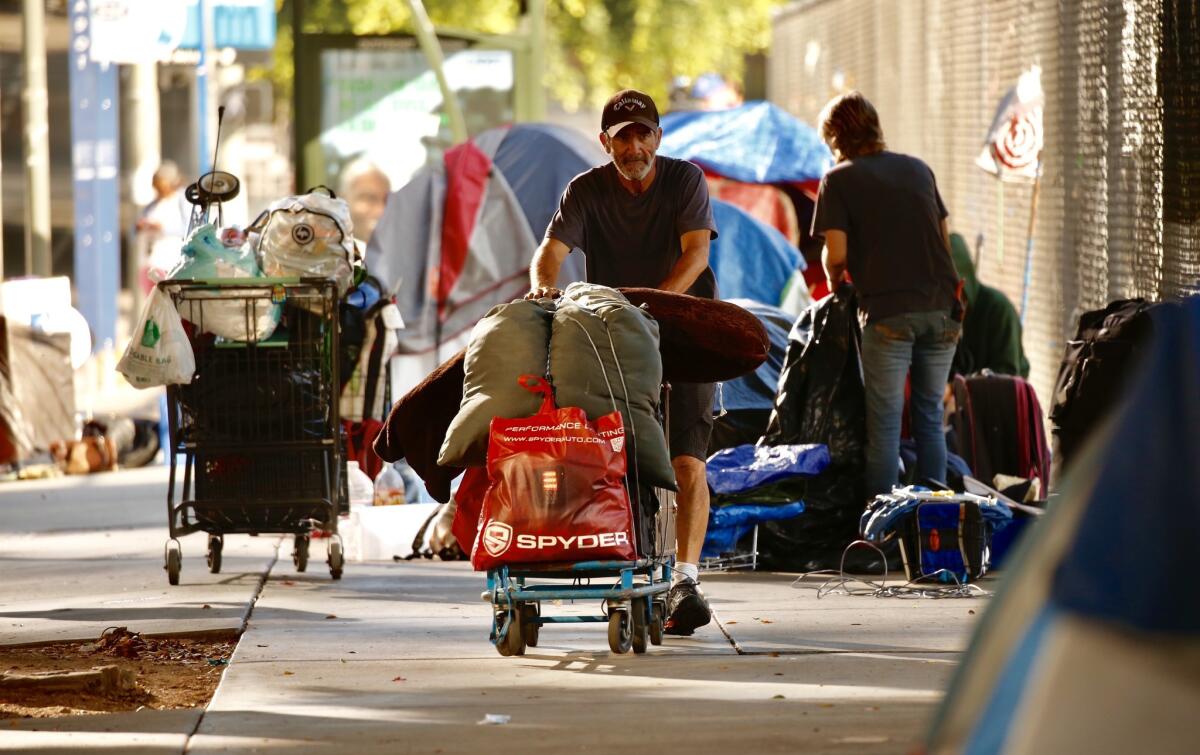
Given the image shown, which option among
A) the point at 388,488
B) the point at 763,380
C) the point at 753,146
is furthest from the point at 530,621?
the point at 753,146

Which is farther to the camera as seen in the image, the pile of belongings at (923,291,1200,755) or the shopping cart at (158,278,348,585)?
the shopping cart at (158,278,348,585)

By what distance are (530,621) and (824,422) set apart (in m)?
3.15

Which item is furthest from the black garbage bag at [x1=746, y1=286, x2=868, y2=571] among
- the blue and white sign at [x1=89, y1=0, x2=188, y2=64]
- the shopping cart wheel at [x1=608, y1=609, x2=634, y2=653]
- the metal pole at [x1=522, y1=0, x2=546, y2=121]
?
the blue and white sign at [x1=89, y1=0, x2=188, y2=64]

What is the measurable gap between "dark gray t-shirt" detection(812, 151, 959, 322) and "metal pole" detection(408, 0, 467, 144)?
7121 millimetres

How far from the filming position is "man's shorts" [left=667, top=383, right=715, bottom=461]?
7.16 metres

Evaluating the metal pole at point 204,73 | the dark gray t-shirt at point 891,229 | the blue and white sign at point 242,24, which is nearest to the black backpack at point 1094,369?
the dark gray t-shirt at point 891,229

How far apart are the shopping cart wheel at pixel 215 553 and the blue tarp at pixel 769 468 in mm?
2165

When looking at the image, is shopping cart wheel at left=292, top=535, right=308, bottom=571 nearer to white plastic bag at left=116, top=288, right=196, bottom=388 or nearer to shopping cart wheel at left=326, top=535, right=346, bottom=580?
shopping cart wheel at left=326, top=535, right=346, bottom=580

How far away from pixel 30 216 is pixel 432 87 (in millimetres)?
5276

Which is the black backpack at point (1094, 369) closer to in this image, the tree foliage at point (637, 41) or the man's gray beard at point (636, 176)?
the man's gray beard at point (636, 176)

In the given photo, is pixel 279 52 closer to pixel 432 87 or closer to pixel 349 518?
pixel 432 87

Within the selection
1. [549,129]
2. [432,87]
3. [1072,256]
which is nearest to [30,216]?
[432,87]

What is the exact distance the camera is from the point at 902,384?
9070 millimetres

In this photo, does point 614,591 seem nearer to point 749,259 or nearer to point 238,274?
point 238,274
